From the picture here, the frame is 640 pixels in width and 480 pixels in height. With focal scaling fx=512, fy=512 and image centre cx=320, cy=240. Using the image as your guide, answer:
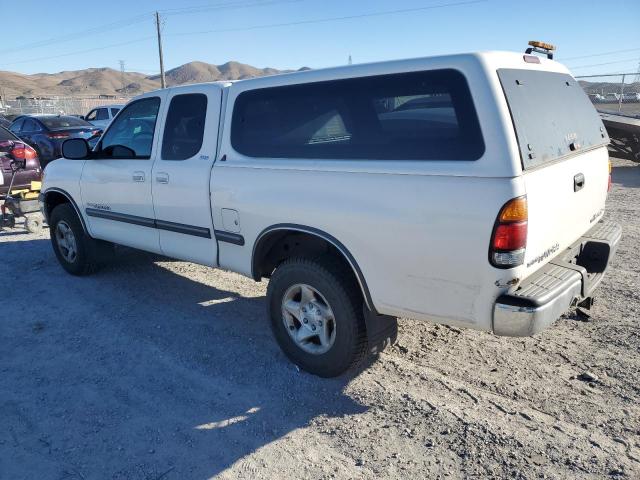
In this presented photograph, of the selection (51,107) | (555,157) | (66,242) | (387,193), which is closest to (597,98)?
(555,157)

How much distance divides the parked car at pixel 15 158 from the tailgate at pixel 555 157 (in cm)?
865

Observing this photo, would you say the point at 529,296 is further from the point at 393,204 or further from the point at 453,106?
the point at 453,106

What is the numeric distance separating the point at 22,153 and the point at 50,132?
5.13 m

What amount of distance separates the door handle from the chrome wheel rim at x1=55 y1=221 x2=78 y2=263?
6.22 feet

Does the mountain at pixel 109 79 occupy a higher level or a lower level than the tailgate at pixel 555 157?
higher

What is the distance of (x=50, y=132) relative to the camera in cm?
1373

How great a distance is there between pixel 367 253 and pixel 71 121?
46.0ft

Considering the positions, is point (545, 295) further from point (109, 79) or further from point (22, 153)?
point (109, 79)

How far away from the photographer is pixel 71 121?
47.7 feet

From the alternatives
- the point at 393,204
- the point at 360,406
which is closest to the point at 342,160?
the point at 393,204

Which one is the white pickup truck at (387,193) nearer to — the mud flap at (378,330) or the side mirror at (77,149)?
the mud flap at (378,330)

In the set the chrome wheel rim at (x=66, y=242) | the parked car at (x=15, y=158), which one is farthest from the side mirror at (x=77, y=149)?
the parked car at (x=15, y=158)

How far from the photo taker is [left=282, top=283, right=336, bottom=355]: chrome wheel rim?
11.6 feet

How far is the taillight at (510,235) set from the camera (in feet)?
8.50
